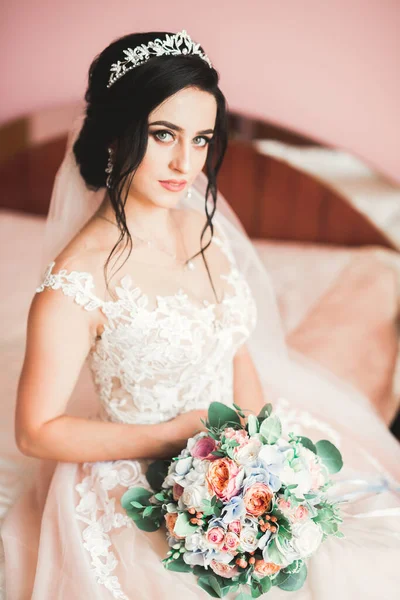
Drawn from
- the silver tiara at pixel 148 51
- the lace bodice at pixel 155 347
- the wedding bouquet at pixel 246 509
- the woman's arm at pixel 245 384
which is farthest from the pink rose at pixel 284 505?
the silver tiara at pixel 148 51

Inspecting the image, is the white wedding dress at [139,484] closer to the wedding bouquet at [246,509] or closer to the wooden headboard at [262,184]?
the wedding bouquet at [246,509]

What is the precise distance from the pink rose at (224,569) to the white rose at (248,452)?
19 centimetres

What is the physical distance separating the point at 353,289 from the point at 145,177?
4.72ft

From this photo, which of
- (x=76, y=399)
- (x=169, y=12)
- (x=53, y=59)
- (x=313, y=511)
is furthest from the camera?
(x=53, y=59)

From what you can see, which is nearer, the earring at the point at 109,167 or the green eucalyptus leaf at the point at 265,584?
the green eucalyptus leaf at the point at 265,584

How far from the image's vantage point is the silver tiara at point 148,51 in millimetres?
1198

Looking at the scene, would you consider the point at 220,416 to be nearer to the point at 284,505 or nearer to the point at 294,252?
the point at 284,505

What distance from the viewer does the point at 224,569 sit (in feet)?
3.64

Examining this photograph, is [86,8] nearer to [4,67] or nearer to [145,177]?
[4,67]

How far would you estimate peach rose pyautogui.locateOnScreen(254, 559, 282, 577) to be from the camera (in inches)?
42.5

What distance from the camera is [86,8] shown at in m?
2.46

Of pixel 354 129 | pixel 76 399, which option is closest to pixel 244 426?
pixel 76 399

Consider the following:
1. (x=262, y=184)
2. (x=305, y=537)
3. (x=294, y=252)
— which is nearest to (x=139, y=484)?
(x=305, y=537)

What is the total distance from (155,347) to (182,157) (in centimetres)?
41
